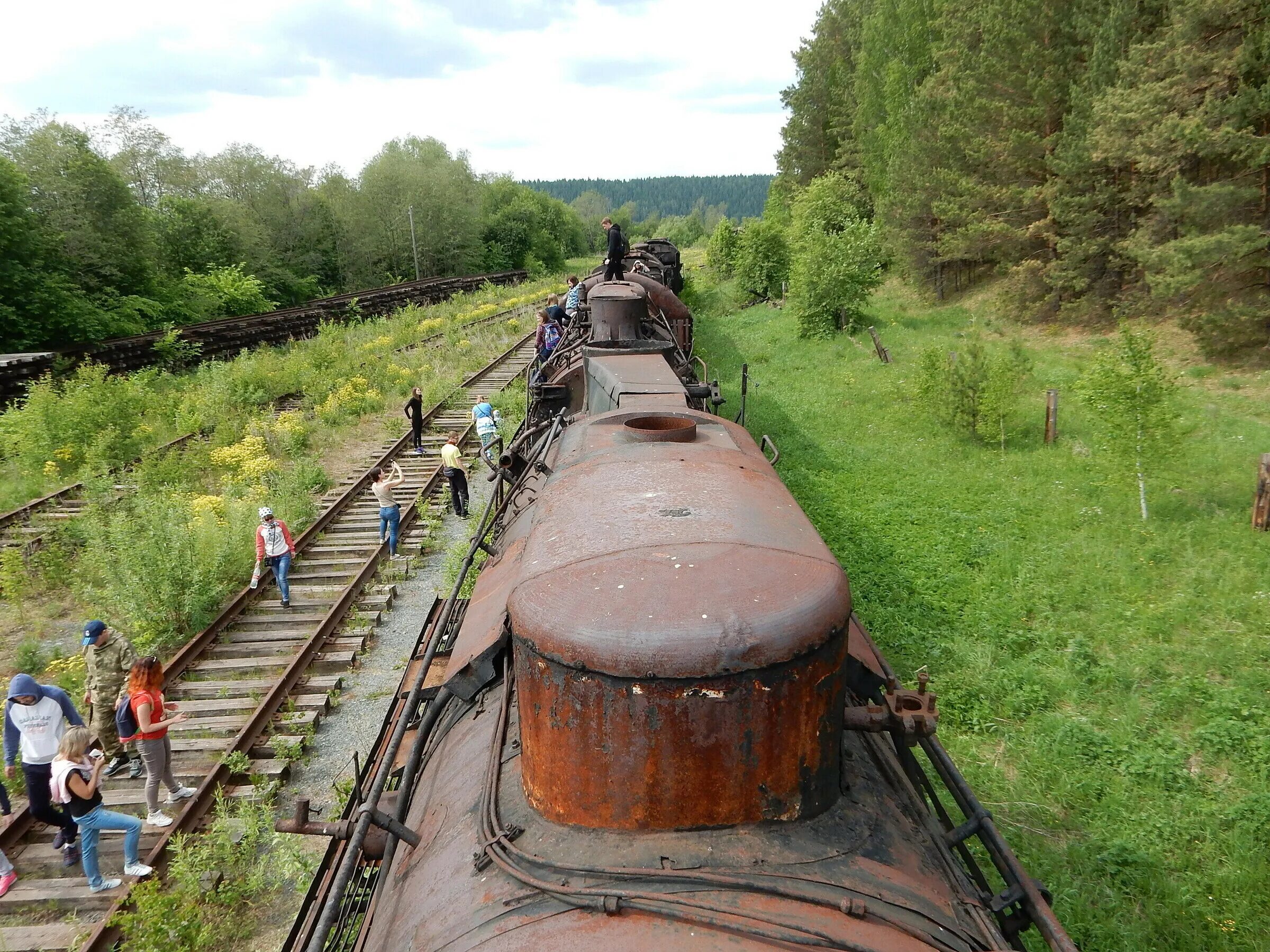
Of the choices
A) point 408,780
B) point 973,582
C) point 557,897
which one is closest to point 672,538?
point 557,897

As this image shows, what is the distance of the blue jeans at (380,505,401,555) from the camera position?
12.1 metres

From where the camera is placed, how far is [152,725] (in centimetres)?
685

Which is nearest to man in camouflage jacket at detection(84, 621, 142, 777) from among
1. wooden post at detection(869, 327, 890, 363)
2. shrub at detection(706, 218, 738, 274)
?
wooden post at detection(869, 327, 890, 363)

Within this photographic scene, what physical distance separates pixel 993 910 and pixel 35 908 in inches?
285

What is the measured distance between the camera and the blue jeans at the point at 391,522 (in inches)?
478

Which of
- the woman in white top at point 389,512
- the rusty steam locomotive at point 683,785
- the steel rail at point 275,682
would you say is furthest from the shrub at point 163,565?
the rusty steam locomotive at point 683,785

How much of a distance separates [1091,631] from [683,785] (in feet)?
27.2

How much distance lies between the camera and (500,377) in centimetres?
2411

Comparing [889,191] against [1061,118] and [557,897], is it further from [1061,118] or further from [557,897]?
[557,897]

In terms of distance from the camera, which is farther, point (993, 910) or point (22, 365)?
point (22, 365)

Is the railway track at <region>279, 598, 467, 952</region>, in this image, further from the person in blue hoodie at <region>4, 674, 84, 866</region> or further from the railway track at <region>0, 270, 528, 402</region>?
the railway track at <region>0, 270, 528, 402</region>

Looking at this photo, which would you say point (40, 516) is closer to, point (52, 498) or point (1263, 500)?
point (52, 498)

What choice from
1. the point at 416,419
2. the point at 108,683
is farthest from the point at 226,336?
the point at 108,683

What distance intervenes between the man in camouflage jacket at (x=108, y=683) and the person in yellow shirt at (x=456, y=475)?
6.08 m
